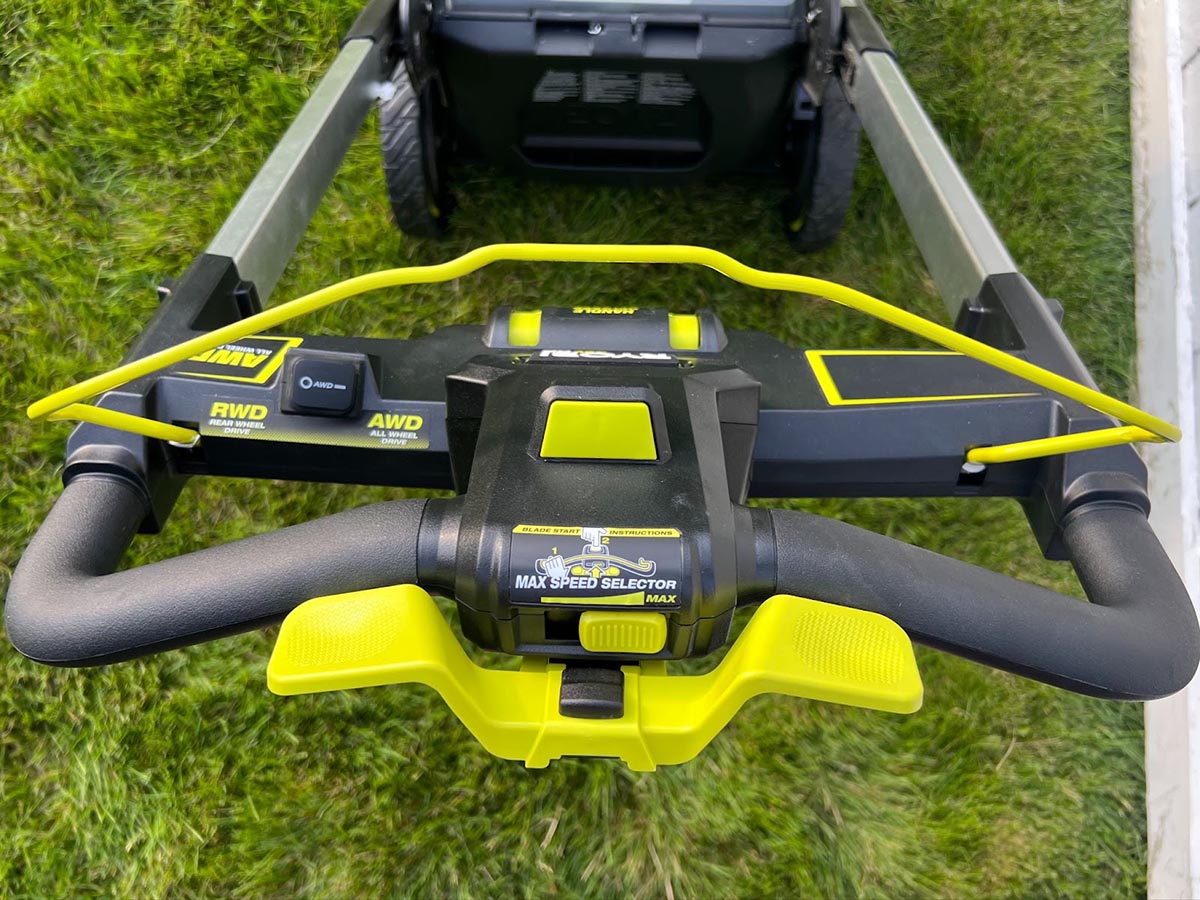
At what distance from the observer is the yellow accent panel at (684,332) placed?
3.71ft

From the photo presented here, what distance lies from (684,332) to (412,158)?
0.79 meters

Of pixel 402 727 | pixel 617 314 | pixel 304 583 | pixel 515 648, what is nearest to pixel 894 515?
pixel 617 314

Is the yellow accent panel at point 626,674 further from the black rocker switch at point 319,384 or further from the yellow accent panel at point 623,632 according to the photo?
the black rocker switch at point 319,384

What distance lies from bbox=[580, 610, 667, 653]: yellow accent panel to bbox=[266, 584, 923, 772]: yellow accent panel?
4 centimetres

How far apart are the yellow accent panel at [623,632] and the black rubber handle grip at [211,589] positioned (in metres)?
0.17

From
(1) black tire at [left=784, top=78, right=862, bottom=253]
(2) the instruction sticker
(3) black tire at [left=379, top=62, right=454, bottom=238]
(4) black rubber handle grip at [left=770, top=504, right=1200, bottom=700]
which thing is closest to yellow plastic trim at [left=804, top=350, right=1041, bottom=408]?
(4) black rubber handle grip at [left=770, top=504, right=1200, bottom=700]

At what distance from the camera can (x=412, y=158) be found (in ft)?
5.41

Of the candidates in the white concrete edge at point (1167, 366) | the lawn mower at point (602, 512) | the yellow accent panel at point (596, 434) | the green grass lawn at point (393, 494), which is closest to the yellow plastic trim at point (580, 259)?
the lawn mower at point (602, 512)

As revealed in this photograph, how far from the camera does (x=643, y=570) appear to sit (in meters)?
0.74

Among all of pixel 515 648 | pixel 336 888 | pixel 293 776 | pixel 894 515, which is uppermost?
pixel 515 648

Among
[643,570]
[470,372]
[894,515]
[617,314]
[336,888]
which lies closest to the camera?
[643,570]

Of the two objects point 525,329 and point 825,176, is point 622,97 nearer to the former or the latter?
point 825,176

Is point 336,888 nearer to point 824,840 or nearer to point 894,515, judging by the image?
point 824,840

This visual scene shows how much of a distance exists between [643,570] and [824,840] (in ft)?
4.05
